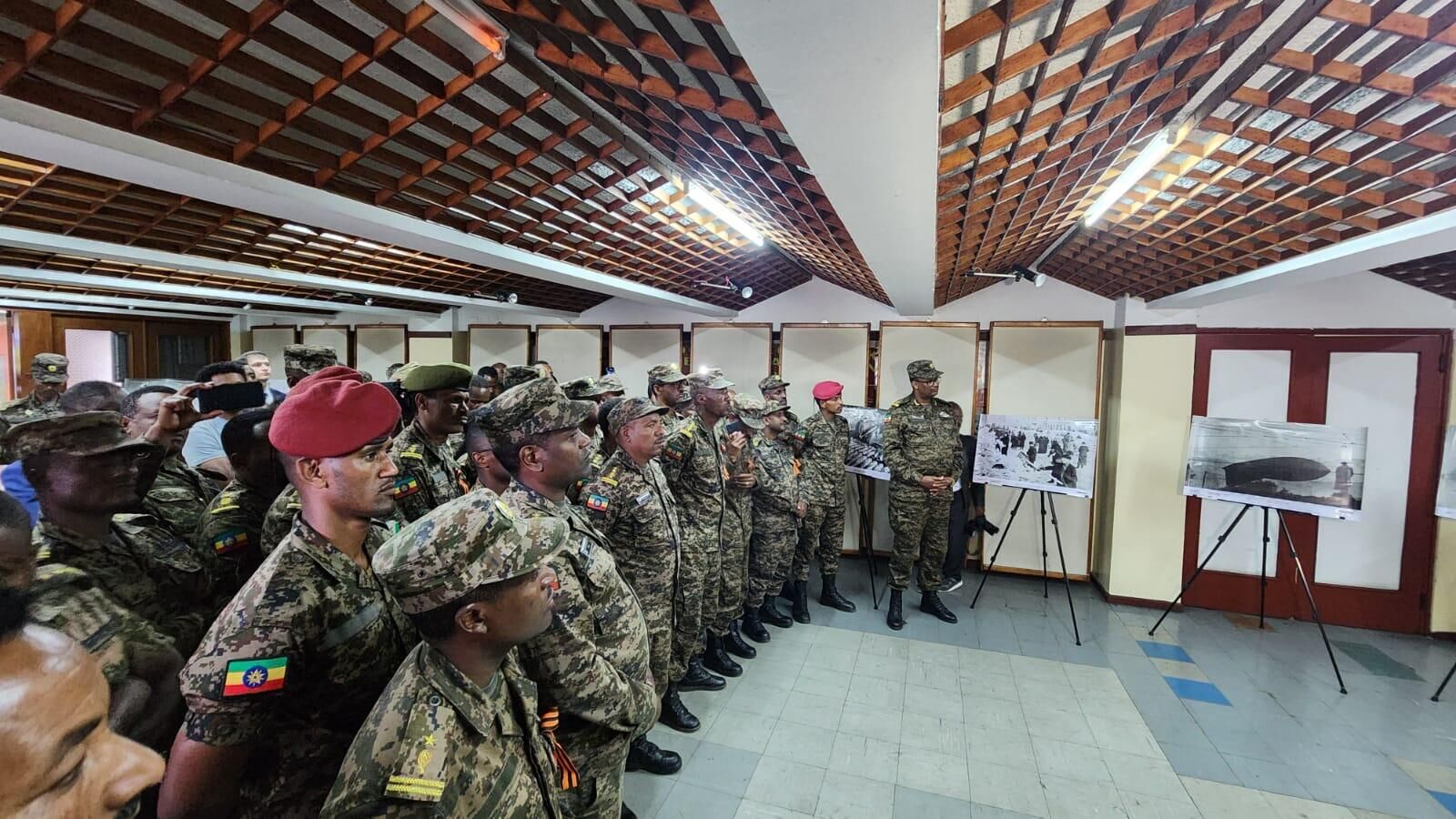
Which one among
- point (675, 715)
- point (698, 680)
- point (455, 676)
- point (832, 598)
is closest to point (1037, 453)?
point (832, 598)

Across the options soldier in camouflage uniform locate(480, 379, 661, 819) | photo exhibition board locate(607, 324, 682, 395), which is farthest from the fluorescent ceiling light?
photo exhibition board locate(607, 324, 682, 395)


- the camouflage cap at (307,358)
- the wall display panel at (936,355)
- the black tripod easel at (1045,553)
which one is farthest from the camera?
the wall display panel at (936,355)

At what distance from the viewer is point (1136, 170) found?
86.4 inches

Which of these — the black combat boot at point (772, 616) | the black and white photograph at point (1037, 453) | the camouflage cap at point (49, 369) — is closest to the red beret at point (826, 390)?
the black and white photograph at point (1037, 453)

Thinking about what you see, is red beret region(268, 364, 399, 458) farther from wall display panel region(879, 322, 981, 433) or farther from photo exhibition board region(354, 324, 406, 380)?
photo exhibition board region(354, 324, 406, 380)

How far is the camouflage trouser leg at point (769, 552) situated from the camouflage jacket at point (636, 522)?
1.56 m

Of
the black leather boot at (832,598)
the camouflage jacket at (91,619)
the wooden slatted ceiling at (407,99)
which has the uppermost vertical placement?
the wooden slatted ceiling at (407,99)

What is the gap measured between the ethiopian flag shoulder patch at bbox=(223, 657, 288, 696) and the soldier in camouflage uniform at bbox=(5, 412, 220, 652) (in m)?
0.62

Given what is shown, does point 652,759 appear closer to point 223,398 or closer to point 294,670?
point 294,670

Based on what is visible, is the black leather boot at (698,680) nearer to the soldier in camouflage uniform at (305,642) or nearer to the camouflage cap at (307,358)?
the soldier in camouflage uniform at (305,642)

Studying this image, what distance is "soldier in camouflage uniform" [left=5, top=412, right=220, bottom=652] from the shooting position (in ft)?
4.35

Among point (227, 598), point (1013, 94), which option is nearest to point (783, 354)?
point (1013, 94)

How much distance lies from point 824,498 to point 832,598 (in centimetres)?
81

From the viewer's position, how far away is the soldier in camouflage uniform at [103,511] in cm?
133
